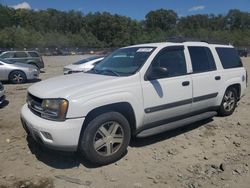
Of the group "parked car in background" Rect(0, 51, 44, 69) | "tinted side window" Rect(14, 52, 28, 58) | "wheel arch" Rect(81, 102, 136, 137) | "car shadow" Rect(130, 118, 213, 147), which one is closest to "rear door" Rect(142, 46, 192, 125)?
"wheel arch" Rect(81, 102, 136, 137)

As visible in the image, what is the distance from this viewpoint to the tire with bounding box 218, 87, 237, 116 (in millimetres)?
7144

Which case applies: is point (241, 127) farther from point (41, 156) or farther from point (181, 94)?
point (41, 156)

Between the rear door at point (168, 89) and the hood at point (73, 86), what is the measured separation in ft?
1.94

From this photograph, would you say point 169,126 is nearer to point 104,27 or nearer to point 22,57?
point 22,57

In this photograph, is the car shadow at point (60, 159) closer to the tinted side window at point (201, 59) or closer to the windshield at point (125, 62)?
the windshield at point (125, 62)

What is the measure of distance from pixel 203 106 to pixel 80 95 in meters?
2.83

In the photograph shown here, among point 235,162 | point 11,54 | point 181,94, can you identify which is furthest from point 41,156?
point 11,54

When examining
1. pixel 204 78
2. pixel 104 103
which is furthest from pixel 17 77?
pixel 104 103

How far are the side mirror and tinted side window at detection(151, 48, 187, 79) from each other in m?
0.07

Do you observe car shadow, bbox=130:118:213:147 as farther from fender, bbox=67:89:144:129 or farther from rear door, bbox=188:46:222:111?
fender, bbox=67:89:144:129

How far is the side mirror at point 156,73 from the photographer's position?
17.1 ft

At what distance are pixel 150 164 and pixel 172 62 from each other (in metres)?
1.92

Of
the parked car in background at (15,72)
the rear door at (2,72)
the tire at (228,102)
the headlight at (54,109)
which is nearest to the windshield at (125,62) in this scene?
the headlight at (54,109)

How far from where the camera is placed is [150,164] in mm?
4902
